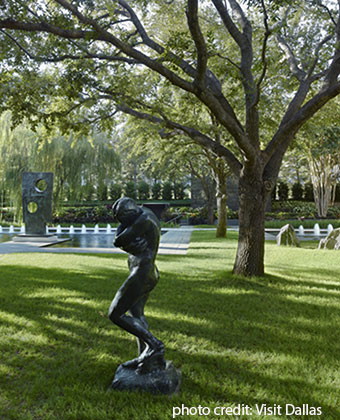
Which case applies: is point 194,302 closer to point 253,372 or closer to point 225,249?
point 253,372

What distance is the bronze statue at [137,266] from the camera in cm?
260

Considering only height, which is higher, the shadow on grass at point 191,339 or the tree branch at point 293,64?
the tree branch at point 293,64

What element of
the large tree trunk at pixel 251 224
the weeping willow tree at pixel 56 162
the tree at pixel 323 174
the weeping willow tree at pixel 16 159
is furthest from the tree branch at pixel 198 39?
the tree at pixel 323 174

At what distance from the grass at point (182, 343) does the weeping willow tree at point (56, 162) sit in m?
14.3

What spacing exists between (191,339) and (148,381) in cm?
119

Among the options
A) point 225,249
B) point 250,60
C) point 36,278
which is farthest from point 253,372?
point 225,249

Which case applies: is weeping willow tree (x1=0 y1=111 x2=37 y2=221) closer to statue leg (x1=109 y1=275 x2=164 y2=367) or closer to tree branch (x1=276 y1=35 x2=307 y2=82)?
tree branch (x1=276 y1=35 x2=307 y2=82)

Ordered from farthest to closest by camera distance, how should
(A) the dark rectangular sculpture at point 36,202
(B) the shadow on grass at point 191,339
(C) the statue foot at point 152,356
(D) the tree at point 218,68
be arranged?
(A) the dark rectangular sculpture at point 36,202 < (D) the tree at point 218,68 < (B) the shadow on grass at point 191,339 < (C) the statue foot at point 152,356

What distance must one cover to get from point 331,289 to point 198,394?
447 cm

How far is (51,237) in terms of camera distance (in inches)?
605

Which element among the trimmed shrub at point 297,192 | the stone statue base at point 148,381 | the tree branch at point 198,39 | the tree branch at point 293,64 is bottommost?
the stone statue base at point 148,381

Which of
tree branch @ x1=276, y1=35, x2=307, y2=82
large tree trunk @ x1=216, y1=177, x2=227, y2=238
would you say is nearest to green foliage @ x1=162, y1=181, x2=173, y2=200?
large tree trunk @ x1=216, y1=177, x2=227, y2=238

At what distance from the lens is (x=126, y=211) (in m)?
2.58

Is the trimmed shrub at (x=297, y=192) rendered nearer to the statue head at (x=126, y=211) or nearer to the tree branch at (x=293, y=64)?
the tree branch at (x=293, y=64)
